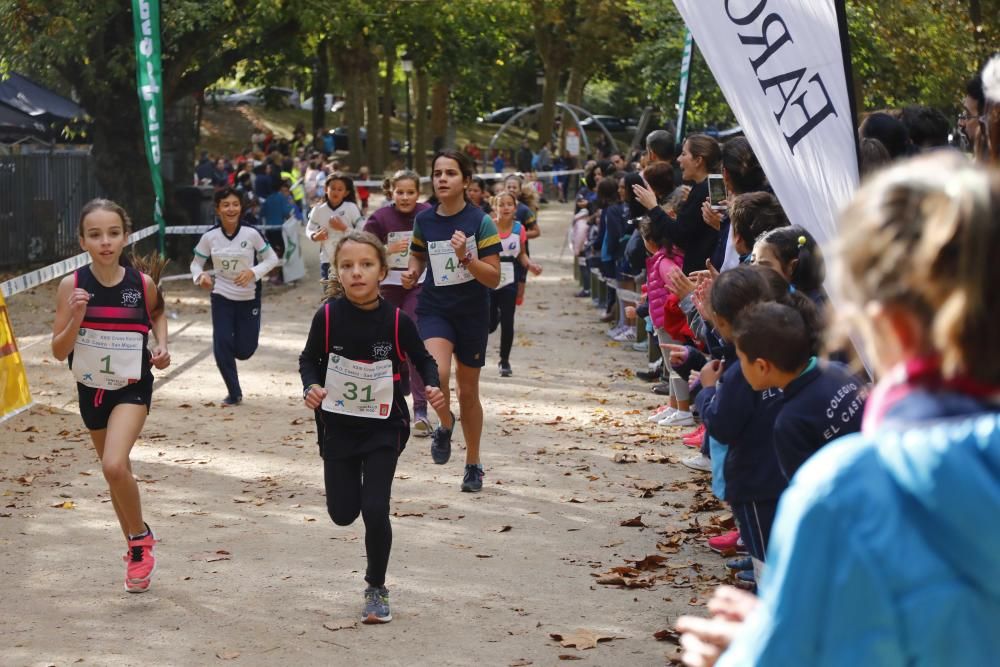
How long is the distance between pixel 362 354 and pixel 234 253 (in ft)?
18.7

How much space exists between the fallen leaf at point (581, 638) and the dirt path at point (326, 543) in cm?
4

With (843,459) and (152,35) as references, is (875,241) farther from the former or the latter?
(152,35)

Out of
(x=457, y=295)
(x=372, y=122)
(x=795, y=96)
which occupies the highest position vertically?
(x=795, y=96)

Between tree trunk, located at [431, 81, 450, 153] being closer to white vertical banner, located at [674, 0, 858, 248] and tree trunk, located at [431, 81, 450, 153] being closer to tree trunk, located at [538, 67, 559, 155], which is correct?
tree trunk, located at [538, 67, 559, 155]

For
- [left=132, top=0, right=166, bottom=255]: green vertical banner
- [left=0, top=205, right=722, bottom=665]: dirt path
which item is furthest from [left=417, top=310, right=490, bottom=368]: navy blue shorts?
[left=132, top=0, right=166, bottom=255]: green vertical banner

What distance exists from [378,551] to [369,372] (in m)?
0.80

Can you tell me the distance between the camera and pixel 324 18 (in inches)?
914

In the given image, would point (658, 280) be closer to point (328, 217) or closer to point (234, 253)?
point (234, 253)

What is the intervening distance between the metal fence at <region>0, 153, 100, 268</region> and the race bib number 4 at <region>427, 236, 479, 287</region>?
16173mm

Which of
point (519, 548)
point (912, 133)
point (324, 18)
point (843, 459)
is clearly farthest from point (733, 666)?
point (324, 18)

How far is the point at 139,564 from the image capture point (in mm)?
6570

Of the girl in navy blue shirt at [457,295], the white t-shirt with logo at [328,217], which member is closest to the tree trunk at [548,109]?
the white t-shirt with logo at [328,217]

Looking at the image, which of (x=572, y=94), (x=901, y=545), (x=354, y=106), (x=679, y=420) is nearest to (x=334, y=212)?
(x=679, y=420)

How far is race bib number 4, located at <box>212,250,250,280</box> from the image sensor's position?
11.8m
